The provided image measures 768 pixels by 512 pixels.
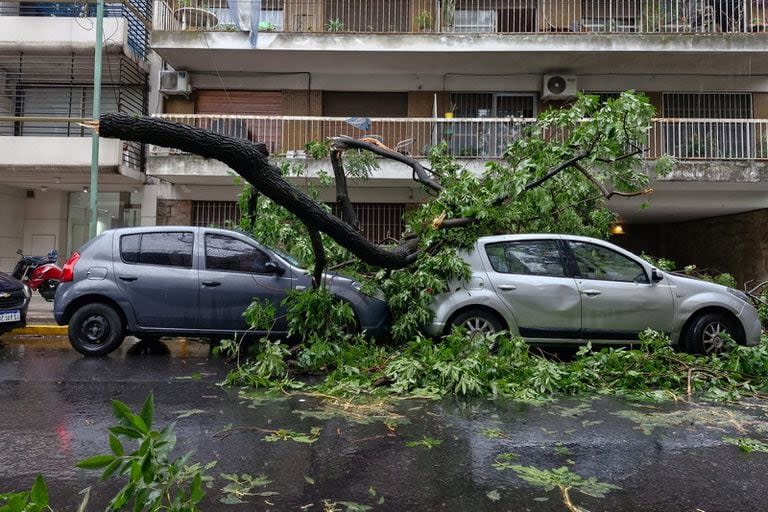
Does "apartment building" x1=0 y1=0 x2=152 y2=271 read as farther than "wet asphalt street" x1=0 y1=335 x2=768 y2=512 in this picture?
Yes

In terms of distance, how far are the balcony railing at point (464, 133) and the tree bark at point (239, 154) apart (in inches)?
314

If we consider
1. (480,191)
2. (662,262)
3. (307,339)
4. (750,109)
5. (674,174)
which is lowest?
(307,339)

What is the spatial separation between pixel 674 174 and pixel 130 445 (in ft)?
41.5

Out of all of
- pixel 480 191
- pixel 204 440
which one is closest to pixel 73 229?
pixel 480 191

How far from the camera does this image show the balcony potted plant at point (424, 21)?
14359 millimetres

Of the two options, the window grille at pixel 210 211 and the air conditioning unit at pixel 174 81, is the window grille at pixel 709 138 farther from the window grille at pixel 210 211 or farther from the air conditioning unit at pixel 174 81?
the air conditioning unit at pixel 174 81

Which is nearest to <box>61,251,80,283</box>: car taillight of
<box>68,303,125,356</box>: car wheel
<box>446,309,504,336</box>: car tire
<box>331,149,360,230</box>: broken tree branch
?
<box>68,303,125,356</box>: car wheel

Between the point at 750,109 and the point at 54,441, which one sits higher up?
the point at 750,109

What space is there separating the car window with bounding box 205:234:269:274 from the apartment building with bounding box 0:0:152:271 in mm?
8129

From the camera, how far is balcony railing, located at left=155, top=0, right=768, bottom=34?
46.5 ft

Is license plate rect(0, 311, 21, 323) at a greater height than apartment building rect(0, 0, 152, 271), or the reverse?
apartment building rect(0, 0, 152, 271)

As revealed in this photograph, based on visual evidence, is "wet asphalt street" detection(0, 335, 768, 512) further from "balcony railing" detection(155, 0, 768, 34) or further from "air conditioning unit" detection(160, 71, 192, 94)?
"balcony railing" detection(155, 0, 768, 34)

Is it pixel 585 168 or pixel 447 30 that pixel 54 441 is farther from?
pixel 447 30

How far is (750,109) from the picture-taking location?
14773mm
